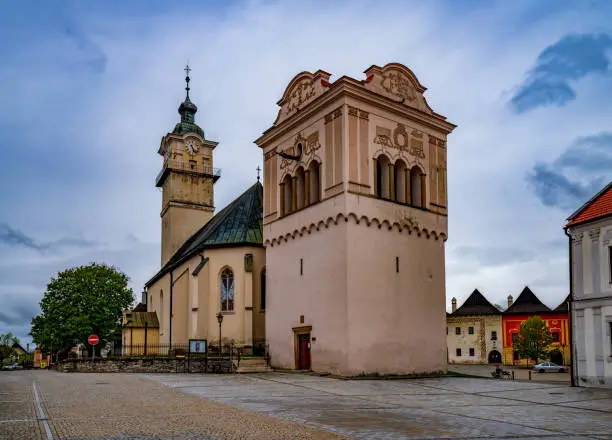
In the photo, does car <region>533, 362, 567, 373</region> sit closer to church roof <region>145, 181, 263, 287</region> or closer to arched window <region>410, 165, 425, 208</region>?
church roof <region>145, 181, 263, 287</region>

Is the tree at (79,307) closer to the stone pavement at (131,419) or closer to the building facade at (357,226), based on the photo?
the building facade at (357,226)

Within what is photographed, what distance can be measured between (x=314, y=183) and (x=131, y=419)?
19703 mm

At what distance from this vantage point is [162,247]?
5728 centimetres

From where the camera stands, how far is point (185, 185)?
55.3 meters

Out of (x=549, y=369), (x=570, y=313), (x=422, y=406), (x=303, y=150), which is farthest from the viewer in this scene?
(x=549, y=369)

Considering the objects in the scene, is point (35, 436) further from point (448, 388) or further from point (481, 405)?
point (448, 388)

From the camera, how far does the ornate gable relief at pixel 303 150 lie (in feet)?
100

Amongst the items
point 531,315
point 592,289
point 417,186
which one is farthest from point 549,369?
point 592,289

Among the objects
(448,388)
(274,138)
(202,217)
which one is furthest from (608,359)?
(202,217)

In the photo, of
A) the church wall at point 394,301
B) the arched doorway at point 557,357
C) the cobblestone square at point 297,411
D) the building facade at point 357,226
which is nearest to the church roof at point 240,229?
the building facade at point 357,226

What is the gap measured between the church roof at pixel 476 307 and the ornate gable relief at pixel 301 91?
4362cm

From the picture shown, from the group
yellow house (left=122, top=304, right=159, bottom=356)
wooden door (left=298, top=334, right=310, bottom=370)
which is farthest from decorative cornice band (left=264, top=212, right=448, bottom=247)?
yellow house (left=122, top=304, right=159, bottom=356)

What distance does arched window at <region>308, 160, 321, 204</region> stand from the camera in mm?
30672

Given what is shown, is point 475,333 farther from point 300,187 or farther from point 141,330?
point 300,187
